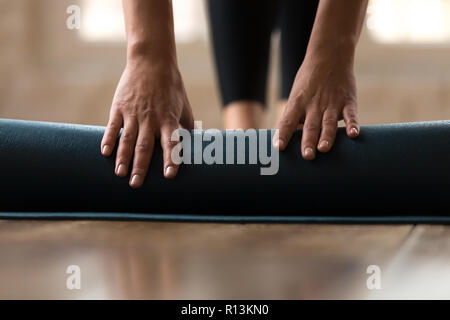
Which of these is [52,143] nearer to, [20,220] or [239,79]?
[20,220]

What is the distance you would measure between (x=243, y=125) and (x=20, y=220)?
59 centimetres

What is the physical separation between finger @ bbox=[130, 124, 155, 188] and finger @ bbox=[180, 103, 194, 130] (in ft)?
0.37

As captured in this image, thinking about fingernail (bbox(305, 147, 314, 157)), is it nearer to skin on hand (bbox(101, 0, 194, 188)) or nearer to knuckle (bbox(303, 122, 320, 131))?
knuckle (bbox(303, 122, 320, 131))

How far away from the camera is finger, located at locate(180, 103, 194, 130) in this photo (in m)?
0.82

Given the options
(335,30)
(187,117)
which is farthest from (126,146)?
(335,30)

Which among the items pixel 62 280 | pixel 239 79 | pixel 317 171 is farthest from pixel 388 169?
pixel 239 79

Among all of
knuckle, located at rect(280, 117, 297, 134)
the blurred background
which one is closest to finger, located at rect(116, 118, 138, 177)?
knuckle, located at rect(280, 117, 297, 134)

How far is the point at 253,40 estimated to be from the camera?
1.18 metres

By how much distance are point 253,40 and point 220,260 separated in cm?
79

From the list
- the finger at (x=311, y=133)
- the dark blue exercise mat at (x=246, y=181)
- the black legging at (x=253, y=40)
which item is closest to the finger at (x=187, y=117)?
the dark blue exercise mat at (x=246, y=181)

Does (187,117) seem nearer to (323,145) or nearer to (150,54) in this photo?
(150,54)

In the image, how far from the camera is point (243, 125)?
1.14 metres

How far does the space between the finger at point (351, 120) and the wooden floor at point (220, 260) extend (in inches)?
5.3
